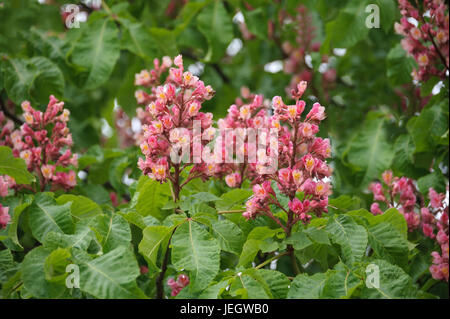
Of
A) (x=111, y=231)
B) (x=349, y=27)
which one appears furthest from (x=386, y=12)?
(x=111, y=231)

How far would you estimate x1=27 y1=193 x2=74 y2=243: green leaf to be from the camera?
7.45 feet

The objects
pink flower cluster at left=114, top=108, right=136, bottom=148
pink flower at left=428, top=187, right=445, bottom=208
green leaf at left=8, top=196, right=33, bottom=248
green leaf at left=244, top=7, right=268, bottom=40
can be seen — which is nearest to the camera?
green leaf at left=8, top=196, right=33, bottom=248

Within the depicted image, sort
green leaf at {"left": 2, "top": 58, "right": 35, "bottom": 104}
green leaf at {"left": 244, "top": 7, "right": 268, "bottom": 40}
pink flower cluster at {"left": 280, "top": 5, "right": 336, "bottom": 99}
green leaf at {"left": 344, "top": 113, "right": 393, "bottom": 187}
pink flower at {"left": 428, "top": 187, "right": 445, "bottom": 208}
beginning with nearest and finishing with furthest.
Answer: pink flower at {"left": 428, "top": 187, "right": 445, "bottom": 208} < green leaf at {"left": 2, "top": 58, "right": 35, "bottom": 104} < green leaf at {"left": 344, "top": 113, "right": 393, "bottom": 187} < green leaf at {"left": 244, "top": 7, "right": 268, "bottom": 40} < pink flower cluster at {"left": 280, "top": 5, "right": 336, "bottom": 99}

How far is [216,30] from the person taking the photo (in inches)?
145

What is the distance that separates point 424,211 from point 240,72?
2482mm

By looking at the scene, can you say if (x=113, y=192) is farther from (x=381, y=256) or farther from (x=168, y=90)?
(x=381, y=256)

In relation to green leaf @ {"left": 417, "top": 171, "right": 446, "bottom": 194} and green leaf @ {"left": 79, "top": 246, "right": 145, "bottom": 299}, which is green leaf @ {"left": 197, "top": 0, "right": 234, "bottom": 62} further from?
green leaf @ {"left": 79, "top": 246, "right": 145, "bottom": 299}

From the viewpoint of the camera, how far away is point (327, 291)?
1885mm

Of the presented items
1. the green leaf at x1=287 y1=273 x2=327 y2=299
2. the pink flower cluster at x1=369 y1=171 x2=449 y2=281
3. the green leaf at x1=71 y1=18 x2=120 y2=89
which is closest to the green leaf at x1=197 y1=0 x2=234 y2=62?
the green leaf at x1=71 y1=18 x2=120 y2=89

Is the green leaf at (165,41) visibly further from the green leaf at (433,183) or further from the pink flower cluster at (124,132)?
the green leaf at (433,183)

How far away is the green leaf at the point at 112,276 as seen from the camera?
5.85 ft

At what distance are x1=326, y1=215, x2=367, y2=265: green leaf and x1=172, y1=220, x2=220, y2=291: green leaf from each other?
0.42 metres

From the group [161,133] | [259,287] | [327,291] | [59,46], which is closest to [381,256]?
[327,291]

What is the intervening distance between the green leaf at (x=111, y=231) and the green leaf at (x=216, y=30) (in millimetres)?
1731
